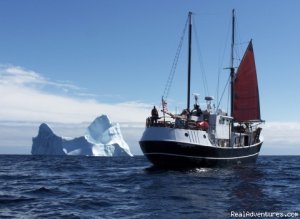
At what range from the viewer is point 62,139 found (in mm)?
104938

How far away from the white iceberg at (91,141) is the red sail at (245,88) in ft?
192

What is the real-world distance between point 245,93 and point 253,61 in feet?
12.2

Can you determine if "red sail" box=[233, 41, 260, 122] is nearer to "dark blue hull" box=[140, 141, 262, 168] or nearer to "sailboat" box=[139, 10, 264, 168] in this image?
"sailboat" box=[139, 10, 264, 168]

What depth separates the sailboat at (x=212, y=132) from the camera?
3312cm

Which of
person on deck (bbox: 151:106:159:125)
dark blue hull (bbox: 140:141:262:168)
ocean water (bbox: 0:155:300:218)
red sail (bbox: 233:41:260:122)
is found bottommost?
ocean water (bbox: 0:155:300:218)

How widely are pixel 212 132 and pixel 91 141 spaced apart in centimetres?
6766

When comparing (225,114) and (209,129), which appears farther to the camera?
(225,114)

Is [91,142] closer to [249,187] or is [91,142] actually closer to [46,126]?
[46,126]

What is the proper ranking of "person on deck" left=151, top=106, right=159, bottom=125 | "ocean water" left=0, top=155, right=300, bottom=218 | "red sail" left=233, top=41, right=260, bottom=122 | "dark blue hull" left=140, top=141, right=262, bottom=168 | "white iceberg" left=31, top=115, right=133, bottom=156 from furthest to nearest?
1. "white iceberg" left=31, top=115, right=133, bottom=156
2. "red sail" left=233, top=41, right=260, bottom=122
3. "person on deck" left=151, top=106, right=159, bottom=125
4. "dark blue hull" left=140, top=141, right=262, bottom=168
5. "ocean water" left=0, top=155, right=300, bottom=218

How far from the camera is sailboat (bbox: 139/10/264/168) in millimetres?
33125

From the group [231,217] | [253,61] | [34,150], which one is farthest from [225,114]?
[34,150]

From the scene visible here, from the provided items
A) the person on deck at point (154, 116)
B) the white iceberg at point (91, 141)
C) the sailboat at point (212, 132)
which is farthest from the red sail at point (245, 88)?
the white iceberg at point (91, 141)

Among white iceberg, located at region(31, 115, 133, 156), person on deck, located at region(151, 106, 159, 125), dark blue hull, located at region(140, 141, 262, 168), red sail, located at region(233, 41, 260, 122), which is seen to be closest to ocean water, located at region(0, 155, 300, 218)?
dark blue hull, located at region(140, 141, 262, 168)

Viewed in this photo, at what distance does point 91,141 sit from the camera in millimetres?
102875
